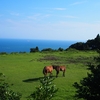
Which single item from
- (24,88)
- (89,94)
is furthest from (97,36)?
(89,94)

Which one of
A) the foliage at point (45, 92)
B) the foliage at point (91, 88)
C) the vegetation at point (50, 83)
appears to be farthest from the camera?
the foliage at point (91, 88)

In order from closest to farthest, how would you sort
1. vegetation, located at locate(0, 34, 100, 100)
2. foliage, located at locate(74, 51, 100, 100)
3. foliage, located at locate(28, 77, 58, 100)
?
foliage, located at locate(28, 77, 58, 100) → vegetation, located at locate(0, 34, 100, 100) → foliage, located at locate(74, 51, 100, 100)

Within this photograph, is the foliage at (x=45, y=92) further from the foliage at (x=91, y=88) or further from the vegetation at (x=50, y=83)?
the foliage at (x=91, y=88)

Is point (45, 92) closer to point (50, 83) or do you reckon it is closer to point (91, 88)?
point (50, 83)

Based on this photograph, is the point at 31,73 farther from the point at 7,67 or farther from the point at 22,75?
the point at 7,67

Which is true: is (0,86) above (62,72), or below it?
above

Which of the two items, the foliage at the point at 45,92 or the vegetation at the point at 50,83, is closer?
the foliage at the point at 45,92

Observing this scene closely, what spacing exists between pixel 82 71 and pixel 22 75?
16.7 feet

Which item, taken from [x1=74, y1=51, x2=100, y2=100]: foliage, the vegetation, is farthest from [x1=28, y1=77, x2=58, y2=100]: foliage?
[x1=74, y1=51, x2=100, y2=100]: foliage

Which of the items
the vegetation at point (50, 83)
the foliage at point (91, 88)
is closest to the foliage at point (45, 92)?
the vegetation at point (50, 83)

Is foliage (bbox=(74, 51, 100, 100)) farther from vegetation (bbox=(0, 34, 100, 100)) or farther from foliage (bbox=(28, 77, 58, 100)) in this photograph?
foliage (bbox=(28, 77, 58, 100))

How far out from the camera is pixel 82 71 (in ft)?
60.7

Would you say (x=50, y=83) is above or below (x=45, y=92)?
above

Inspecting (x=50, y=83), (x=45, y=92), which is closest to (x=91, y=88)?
(x=50, y=83)
